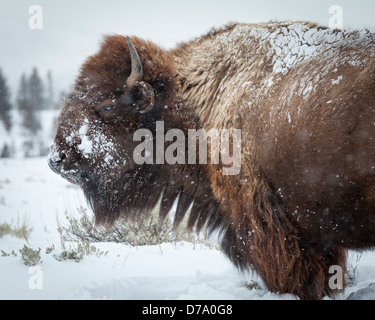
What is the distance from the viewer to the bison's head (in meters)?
2.79

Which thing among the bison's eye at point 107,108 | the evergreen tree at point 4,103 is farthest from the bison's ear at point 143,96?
the evergreen tree at point 4,103

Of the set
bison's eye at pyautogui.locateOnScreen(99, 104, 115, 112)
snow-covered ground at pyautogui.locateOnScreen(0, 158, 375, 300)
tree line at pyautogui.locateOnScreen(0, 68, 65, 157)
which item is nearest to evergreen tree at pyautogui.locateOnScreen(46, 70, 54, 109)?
tree line at pyautogui.locateOnScreen(0, 68, 65, 157)

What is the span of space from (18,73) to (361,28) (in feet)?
128

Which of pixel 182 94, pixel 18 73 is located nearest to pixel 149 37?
pixel 182 94

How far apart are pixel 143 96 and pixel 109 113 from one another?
0.34m

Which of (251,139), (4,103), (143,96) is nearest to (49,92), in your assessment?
(4,103)

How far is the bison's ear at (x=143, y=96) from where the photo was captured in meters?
2.73

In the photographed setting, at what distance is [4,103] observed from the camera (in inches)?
1010

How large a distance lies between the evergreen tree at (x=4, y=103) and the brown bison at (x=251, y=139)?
25119 millimetres

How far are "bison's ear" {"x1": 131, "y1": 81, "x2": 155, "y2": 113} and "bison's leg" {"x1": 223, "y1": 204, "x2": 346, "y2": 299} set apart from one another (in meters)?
A: 1.24

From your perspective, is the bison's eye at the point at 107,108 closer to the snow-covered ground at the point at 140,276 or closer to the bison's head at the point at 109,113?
the bison's head at the point at 109,113

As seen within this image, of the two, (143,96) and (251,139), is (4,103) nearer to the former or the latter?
(143,96)

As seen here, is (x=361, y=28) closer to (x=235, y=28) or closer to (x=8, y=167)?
(x=235, y=28)
